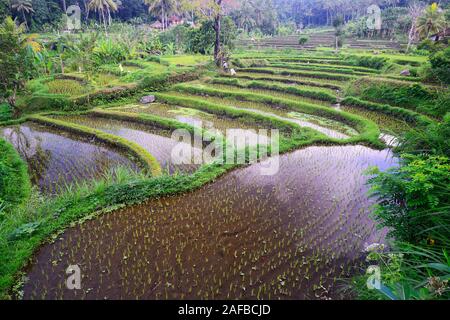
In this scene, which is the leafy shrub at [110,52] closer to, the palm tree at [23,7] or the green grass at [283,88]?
the green grass at [283,88]

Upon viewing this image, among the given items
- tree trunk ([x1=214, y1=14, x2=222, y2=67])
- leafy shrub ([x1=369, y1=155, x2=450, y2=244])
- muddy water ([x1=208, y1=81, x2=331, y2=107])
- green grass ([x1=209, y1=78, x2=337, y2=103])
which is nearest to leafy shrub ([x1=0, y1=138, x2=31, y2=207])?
leafy shrub ([x1=369, y1=155, x2=450, y2=244])

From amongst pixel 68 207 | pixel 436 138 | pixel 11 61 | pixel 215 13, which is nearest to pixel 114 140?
pixel 68 207

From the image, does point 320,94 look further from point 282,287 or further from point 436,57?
point 282,287

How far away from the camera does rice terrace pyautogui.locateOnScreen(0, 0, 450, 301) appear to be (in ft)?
14.2

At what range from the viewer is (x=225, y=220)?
20.2 ft

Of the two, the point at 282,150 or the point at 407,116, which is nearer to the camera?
the point at 282,150

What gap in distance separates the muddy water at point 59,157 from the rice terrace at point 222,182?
69mm

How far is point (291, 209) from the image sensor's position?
6.52m

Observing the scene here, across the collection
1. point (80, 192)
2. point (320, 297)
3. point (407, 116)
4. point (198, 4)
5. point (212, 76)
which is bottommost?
point (320, 297)

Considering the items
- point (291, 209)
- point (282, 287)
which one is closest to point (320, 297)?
point (282, 287)

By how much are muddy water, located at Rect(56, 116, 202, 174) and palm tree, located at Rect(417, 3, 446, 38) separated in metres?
24.1

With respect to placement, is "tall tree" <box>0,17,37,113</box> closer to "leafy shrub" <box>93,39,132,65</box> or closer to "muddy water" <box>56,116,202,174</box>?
"muddy water" <box>56,116,202,174</box>

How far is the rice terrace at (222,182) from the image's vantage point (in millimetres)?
4320

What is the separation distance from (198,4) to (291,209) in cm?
1767
